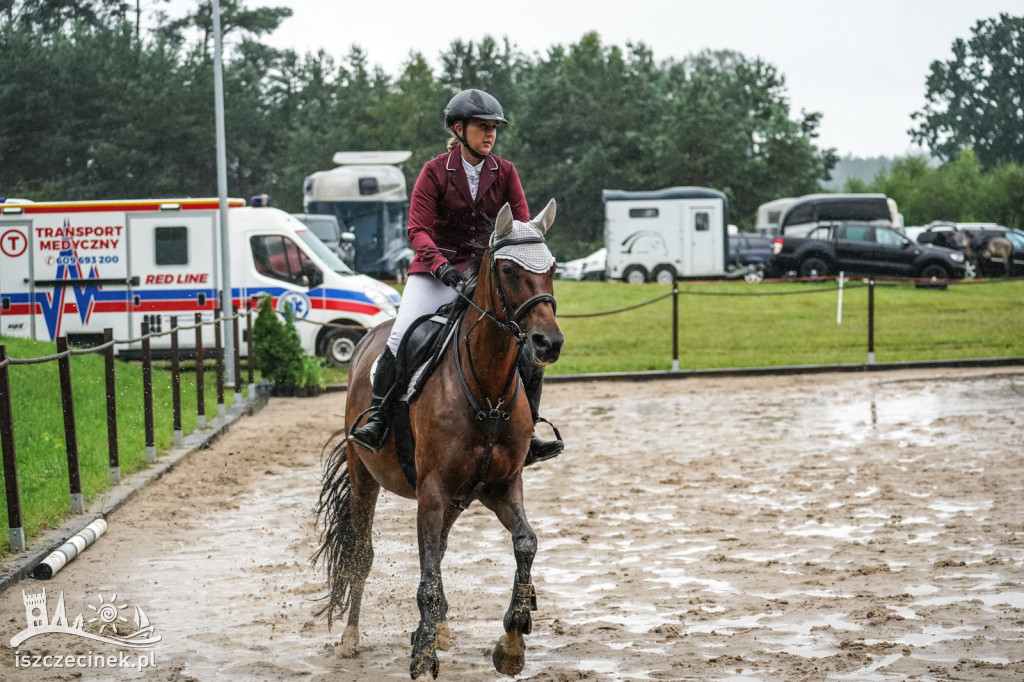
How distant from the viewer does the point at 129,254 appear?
71.0ft

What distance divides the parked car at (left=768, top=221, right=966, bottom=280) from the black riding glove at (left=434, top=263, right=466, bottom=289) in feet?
103

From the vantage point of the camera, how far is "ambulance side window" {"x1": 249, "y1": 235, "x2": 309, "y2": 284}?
21781 mm

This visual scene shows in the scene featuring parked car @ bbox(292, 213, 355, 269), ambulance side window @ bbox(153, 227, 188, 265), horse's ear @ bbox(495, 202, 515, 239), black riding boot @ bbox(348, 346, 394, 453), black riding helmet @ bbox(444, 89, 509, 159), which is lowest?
black riding boot @ bbox(348, 346, 394, 453)

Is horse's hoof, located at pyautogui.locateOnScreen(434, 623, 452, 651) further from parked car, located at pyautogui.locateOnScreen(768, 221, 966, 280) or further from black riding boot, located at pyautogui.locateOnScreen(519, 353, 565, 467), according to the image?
parked car, located at pyautogui.locateOnScreen(768, 221, 966, 280)

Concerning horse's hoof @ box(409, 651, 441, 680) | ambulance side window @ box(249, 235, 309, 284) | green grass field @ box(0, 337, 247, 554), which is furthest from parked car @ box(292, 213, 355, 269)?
horse's hoof @ box(409, 651, 441, 680)

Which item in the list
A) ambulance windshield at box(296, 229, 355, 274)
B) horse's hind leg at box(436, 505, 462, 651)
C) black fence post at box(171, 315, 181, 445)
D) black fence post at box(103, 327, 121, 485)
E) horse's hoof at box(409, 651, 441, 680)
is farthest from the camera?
ambulance windshield at box(296, 229, 355, 274)

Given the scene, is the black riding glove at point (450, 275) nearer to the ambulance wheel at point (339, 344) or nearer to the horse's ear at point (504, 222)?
the horse's ear at point (504, 222)

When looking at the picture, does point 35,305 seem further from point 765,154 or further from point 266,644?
point 765,154

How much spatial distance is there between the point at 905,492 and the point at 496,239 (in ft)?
19.3

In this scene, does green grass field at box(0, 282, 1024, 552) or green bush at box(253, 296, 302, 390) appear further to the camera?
green bush at box(253, 296, 302, 390)

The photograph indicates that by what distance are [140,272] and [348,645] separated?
1660cm

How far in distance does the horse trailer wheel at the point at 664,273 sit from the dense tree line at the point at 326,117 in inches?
840

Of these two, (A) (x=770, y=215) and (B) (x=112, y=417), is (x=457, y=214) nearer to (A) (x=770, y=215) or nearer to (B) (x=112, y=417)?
(B) (x=112, y=417)

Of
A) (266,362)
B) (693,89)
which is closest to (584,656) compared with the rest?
(266,362)
